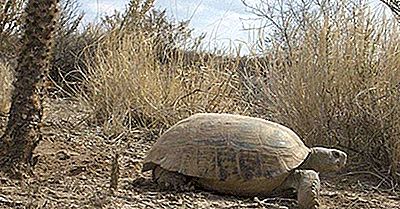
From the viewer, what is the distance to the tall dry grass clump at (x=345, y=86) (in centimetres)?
576

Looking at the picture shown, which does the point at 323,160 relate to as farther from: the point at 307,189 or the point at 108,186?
→ the point at 108,186

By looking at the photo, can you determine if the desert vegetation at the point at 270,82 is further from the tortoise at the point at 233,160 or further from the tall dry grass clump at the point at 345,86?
the tortoise at the point at 233,160

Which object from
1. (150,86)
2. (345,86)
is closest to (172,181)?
(345,86)

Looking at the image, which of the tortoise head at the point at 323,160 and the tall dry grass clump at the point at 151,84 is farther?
the tall dry grass clump at the point at 151,84

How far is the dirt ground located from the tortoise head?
0.57 feet

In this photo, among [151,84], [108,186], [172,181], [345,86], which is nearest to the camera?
[172,181]

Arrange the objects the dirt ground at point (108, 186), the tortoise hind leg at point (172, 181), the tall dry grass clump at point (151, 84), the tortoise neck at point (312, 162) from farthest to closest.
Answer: the tall dry grass clump at point (151, 84) < the tortoise neck at point (312, 162) < the tortoise hind leg at point (172, 181) < the dirt ground at point (108, 186)

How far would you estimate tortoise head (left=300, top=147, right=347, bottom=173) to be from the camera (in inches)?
183

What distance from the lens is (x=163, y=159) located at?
4320mm

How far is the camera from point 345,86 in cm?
603

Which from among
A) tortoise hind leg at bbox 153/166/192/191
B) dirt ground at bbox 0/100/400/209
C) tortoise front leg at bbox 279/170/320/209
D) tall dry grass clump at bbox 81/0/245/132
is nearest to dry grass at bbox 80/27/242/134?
tall dry grass clump at bbox 81/0/245/132

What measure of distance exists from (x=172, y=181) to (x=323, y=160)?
1.01 metres

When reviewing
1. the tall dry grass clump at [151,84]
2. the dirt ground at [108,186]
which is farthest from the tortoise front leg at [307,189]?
the tall dry grass clump at [151,84]

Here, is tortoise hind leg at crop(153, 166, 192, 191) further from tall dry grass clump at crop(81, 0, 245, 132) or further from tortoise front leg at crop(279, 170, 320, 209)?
tall dry grass clump at crop(81, 0, 245, 132)
